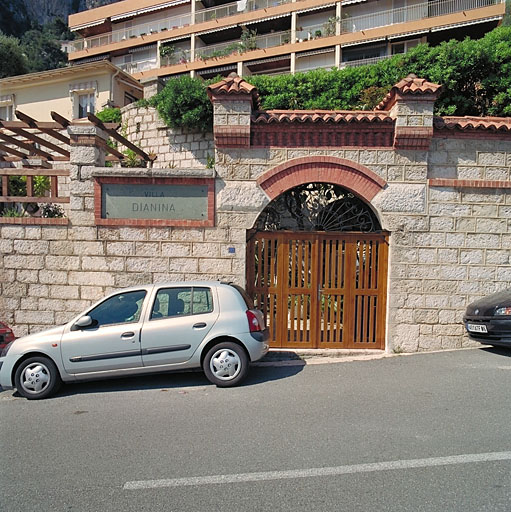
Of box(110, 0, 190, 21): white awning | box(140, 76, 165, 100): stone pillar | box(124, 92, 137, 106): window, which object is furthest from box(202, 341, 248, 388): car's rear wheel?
box(110, 0, 190, 21): white awning

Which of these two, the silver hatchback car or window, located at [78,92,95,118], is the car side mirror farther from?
window, located at [78,92,95,118]

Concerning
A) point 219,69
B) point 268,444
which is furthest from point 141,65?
point 268,444

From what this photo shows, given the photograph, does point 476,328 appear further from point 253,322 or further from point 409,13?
point 409,13

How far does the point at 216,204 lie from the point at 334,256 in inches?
90.6

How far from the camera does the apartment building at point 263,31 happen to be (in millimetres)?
27344

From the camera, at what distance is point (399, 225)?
773 cm

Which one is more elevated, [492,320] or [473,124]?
[473,124]

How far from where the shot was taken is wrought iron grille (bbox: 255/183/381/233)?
27.4 ft

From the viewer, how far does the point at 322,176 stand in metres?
7.76

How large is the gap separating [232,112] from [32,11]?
59292mm

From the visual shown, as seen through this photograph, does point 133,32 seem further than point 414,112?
Yes

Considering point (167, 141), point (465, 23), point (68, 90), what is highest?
point (465, 23)

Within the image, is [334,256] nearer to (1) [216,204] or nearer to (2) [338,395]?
(1) [216,204]

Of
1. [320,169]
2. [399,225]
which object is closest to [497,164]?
[399,225]
